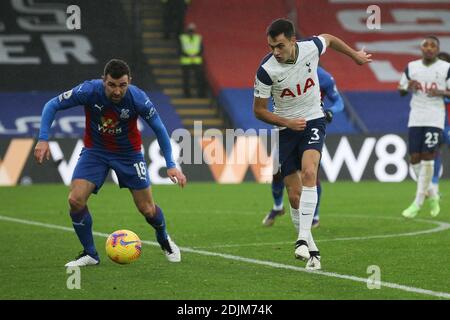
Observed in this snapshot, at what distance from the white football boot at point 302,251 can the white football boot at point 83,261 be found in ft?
6.30

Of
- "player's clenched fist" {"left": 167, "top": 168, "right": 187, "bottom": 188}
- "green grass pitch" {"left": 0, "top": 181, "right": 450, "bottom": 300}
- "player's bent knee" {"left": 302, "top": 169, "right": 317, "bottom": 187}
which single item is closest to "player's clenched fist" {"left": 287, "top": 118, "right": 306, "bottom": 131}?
"player's bent knee" {"left": 302, "top": 169, "right": 317, "bottom": 187}

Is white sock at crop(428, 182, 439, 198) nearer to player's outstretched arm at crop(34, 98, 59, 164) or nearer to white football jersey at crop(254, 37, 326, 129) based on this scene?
white football jersey at crop(254, 37, 326, 129)

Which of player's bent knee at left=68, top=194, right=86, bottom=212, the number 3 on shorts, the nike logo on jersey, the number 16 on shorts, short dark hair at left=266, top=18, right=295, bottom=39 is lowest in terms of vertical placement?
player's bent knee at left=68, top=194, right=86, bottom=212

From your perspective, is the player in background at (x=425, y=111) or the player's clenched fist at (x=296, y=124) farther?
the player in background at (x=425, y=111)

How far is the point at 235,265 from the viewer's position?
10.2 m

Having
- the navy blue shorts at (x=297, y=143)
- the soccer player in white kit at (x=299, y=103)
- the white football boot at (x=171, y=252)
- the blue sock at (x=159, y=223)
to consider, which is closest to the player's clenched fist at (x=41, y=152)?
the blue sock at (x=159, y=223)

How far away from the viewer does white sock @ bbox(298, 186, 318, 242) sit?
32.7ft

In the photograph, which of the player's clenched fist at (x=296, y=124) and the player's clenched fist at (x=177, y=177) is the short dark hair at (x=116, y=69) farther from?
the player's clenched fist at (x=296, y=124)

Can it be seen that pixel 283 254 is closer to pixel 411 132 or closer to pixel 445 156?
pixel 411 132

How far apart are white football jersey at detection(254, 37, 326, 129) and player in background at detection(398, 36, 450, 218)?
5501 millimetres

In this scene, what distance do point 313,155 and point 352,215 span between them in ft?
19.9

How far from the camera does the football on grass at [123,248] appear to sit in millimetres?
10172
